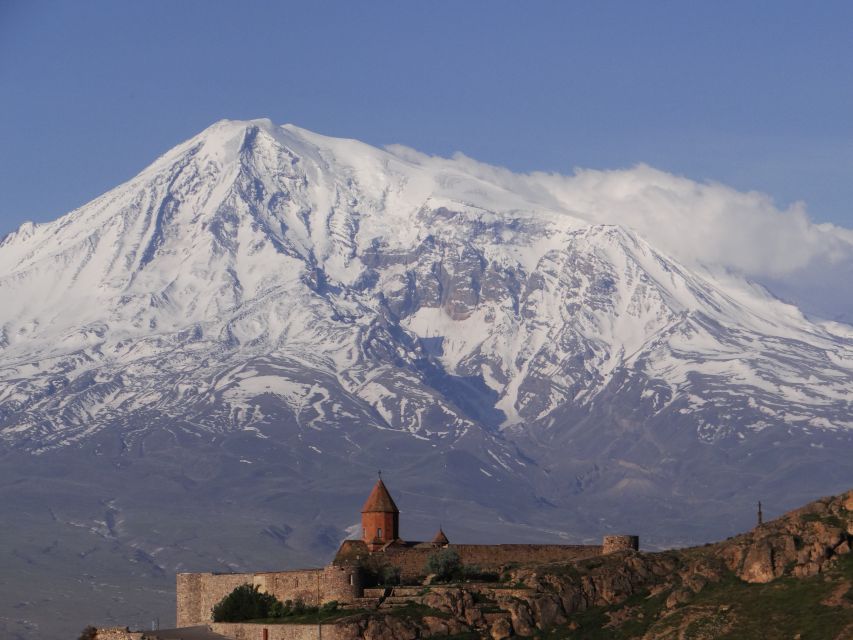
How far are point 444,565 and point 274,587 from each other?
869cm

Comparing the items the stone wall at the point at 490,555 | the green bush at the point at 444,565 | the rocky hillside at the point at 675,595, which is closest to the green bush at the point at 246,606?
the stone wall at the point at 490,555

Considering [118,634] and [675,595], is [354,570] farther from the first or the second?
[675,595]

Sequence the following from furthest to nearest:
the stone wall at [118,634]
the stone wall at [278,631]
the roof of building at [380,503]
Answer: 1. the roof of building at [380,503]
2. the stone wall at [118,634]
3. the stone wall at [278,631]

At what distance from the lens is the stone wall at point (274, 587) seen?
97688mm

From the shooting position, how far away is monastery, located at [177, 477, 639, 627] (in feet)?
322

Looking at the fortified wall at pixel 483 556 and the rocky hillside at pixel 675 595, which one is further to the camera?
the fortified wall at pixel 483 556

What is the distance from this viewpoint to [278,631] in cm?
9275

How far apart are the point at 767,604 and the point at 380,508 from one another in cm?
3418

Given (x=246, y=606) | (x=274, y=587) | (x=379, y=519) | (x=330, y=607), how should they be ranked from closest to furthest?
(x=330, y=607), (x=246, y=606), (x=274, y=587), (x=379, y=519)

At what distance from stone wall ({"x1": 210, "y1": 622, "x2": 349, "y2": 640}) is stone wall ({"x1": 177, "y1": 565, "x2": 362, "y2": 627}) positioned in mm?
3860

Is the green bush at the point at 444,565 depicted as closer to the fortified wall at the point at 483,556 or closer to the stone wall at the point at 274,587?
the fortified wall at the point at 483,556

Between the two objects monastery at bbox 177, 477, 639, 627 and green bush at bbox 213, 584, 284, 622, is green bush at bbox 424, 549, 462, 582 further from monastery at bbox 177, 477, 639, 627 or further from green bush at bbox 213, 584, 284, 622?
green bush at bbox 213, 584, 284, 622

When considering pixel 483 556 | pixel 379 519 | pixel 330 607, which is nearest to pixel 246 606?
pixel 330 607

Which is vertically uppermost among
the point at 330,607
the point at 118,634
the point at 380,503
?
the point at 380,503
